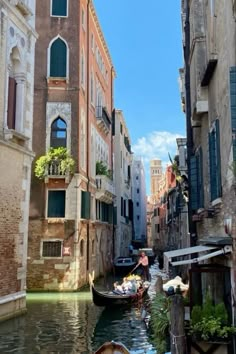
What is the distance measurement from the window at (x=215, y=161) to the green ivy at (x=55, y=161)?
11.0m

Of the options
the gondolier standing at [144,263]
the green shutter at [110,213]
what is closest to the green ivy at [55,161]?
the gondolier standing at [144,263]

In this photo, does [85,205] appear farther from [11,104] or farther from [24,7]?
[24,7]

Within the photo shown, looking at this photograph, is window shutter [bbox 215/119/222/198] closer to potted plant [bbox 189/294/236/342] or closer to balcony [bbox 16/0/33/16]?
potted plant [bbox 189/294/236/342]

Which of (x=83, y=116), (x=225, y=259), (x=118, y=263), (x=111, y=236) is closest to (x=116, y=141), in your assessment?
A: (x=111, y=236)

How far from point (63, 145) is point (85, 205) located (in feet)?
9.22

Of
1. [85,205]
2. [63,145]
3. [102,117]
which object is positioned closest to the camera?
[63,145]

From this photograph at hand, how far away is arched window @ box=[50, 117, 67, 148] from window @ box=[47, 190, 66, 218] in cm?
205

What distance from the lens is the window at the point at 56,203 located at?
1831 centimetres

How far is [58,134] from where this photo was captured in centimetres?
1897

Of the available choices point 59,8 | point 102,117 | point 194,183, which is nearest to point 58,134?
point 59,8

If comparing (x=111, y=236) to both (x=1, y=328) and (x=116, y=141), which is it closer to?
(x=116, y=141)

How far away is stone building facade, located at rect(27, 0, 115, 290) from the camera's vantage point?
18000 mm

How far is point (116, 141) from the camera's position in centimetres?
3447

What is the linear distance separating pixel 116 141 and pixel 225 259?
92.7ft
